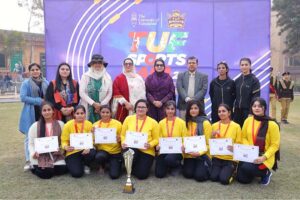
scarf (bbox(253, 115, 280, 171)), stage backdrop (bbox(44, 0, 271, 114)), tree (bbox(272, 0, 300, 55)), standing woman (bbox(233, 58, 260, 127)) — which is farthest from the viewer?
tree (bbox(272, 0, 300, 55))

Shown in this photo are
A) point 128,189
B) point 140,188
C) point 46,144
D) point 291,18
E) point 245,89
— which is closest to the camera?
point 128,189

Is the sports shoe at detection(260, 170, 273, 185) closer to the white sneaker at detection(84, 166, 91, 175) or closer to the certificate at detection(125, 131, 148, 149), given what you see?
the certificate at detection(125, 131, 148, 149)

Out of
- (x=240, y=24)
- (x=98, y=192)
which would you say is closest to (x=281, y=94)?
(x=240, y=24)

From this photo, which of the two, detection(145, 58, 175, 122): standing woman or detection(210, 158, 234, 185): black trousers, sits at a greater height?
detection(145, 58, 175, 122): standing woman

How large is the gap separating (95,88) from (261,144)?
8.48ft

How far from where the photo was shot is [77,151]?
189 inches

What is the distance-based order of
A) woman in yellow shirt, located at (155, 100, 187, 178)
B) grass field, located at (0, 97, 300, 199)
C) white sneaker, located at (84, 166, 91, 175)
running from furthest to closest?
white sneaker, located at (84, 166, 91, 175), woman in yellow shirt, located at (155, 100, 187, 178), grass field, located at (0, 97, 300, 199)

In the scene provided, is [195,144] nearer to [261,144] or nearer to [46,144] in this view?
[261,144]

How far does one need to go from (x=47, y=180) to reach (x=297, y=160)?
159 inches

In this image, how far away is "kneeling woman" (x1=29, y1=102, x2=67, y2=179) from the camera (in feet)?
15.3

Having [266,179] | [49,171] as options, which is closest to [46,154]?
[49,171]

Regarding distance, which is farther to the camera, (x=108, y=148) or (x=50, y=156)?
(x=108, y=148)

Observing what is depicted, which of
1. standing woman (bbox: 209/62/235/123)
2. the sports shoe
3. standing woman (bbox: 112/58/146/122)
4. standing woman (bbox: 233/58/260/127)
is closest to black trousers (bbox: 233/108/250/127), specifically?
standing woman (bbox: 233/58/260/127)

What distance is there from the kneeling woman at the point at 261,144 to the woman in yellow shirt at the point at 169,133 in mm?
892
